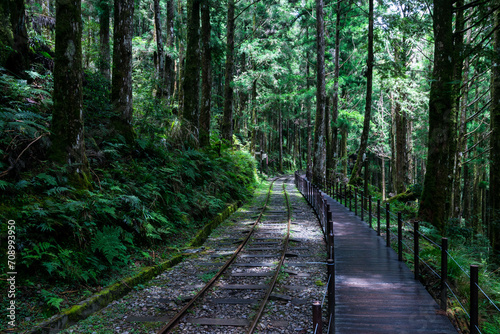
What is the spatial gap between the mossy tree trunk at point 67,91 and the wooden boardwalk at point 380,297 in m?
5.94

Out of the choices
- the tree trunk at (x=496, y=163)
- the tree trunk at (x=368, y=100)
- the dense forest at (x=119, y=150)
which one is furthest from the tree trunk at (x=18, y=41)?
the tree trunk at (x=368, y=100)

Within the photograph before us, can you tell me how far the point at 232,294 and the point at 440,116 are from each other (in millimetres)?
8341

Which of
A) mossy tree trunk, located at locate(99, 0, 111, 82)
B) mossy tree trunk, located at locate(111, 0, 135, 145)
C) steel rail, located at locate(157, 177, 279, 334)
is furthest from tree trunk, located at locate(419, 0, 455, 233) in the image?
mossy tree trunk, located at locate(99, 0, 111, 82)

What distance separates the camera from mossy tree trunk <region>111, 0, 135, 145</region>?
33.6 feet

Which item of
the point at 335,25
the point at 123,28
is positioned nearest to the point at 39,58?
the point at 123,28

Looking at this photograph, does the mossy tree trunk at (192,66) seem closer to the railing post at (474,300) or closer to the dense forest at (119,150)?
the dense forest at (119,150)

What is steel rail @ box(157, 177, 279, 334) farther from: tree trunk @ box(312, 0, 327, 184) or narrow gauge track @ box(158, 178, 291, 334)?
tree trunk @ box(312, 0, 327, 184)

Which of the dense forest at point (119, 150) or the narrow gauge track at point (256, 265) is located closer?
the narrow gauge track at point (256, 265)

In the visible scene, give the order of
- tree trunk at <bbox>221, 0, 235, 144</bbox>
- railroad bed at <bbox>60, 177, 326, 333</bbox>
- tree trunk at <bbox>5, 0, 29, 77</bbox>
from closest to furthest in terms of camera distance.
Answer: railroad bed at <bbox>60, 177, 326, 333</bbox> < tree trunk at <bbox>5, 0, 29, 77</bbox> < tree trunk at <bbox>221, 0, 235, 144</bbox>

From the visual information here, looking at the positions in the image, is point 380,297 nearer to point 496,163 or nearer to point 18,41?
point 496,163

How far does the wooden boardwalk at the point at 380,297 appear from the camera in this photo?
4.44m

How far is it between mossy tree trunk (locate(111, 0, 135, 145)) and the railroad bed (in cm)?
462

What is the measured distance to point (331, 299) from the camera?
4.27m

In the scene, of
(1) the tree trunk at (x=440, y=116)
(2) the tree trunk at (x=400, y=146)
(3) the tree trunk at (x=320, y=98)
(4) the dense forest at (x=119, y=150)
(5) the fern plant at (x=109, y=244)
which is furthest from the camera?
(3) the tree trunk at (x=320, y=98)
